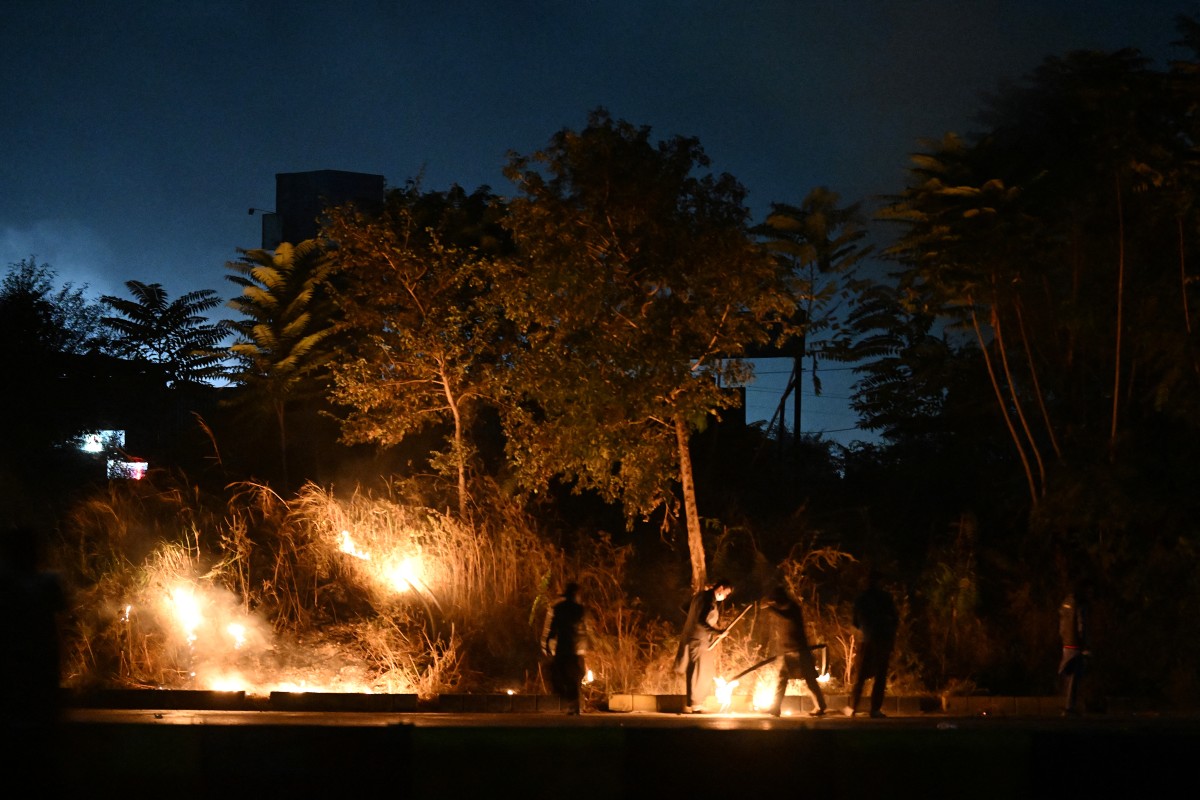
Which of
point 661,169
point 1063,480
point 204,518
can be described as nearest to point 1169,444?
point 1063,480

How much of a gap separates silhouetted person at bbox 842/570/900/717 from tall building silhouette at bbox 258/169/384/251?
26.1 metres

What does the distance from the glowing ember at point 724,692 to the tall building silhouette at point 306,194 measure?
25.1 m

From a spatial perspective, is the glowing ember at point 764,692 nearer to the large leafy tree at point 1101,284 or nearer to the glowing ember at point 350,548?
the large leafy tree at point 1101,284

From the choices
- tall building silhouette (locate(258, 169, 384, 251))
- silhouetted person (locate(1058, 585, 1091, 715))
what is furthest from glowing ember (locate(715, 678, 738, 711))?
tall building silhouette (locate(258, 169, 384, 251))

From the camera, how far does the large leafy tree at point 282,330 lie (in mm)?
24734

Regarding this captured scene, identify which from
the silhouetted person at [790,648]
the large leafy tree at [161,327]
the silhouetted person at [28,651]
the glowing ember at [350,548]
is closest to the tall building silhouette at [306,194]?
the large leafy tree at [161,327]

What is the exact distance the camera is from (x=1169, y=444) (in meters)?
18.0

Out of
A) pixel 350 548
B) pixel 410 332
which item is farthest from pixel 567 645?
pixel 410 332

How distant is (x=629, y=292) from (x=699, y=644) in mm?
4742

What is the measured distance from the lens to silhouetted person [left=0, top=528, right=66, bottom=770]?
6.22 metres

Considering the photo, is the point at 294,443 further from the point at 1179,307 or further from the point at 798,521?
the point at 1179,307

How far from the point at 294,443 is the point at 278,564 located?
9.45m

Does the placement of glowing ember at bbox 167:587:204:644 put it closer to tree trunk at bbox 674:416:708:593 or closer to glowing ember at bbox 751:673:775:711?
tree trunk at bbox 674:416:708:593

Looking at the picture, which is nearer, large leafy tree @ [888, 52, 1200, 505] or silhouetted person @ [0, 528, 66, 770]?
silhouetted person @ [0, 528, 66, 770]
